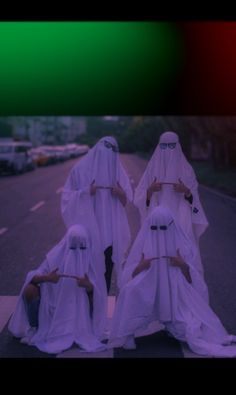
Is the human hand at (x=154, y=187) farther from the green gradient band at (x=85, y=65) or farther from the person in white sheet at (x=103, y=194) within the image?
the green gradient band at (x=85, y=65)

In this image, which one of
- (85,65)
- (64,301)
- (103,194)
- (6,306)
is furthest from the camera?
(85,65)

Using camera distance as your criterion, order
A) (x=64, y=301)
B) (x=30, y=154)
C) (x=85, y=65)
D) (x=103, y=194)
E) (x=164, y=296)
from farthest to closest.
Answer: (x=30, y=154) < (x=85, y=65) < (x=103, y=194) < (x=64, y=301) < (x=164, y=296)

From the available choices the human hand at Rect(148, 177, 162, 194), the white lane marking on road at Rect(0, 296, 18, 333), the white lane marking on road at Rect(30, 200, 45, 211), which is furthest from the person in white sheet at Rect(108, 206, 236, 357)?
the white lane marking on road at Rect(30, 200, 45, 211)

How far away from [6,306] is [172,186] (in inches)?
69.4

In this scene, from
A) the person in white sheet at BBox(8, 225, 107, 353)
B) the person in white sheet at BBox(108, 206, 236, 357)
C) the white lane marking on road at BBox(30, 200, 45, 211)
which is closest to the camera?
the person in white sheet at BBox(108, 206, 236, 357)

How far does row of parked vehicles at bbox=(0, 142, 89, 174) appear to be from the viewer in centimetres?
606

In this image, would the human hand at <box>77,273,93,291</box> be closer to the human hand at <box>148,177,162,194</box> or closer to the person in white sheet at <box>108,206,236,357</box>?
the person in white sheet at <box>108,206,236,357</box>

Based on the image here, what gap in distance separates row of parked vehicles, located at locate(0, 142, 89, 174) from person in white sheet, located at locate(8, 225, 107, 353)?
85 centimetres

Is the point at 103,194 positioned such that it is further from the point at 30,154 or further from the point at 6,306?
the point at 6,306

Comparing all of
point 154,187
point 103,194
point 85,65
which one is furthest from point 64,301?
point 85,65

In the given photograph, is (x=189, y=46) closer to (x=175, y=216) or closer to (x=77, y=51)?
(x=77, y=51)

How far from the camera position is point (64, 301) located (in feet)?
18.0
